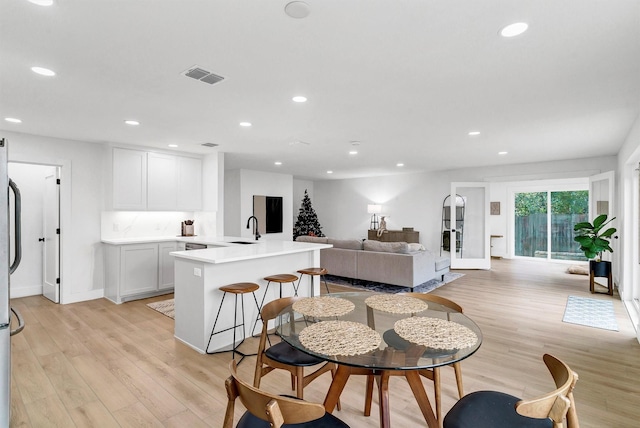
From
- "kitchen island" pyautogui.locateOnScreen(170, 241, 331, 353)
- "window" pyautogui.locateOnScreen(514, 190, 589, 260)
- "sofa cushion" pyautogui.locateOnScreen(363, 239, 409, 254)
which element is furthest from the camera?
"window" pyautogui.locateOnScreen(514, 190, 589, 260)

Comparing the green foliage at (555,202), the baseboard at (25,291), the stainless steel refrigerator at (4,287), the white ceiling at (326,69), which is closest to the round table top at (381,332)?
the stainless steel refrigerator at (4,287)

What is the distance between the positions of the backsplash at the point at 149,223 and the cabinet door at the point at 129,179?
0.34 meters

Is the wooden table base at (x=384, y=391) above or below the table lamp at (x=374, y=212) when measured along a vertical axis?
below

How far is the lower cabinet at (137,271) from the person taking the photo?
4.93 metres

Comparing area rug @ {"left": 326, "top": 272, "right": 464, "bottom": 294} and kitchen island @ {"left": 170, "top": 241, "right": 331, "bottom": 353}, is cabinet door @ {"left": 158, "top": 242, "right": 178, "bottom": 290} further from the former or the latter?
area rug @ {"left": 326, "top": 272, "right": 464, "bottom": 294}

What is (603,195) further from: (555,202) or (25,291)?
(25,291)

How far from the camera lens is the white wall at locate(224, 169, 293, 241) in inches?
329

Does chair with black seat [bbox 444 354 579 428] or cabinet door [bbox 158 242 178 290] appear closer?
chair with black seat [bbox 444 354 579 428]

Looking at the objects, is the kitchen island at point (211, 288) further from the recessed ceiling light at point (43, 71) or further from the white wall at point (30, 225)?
the white wall at point (30, 225)

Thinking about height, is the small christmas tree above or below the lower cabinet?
above

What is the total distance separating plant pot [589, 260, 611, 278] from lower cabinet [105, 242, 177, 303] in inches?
278

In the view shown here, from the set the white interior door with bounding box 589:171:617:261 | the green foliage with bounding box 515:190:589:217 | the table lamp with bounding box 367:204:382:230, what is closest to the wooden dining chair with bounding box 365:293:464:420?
the white interior door with bounding box 589:171:617:261

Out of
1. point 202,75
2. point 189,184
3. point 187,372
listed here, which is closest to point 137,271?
point 189,184

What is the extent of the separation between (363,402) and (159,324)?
275 centimetres
